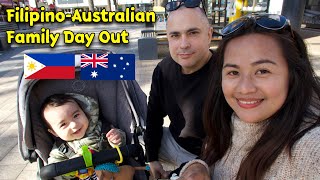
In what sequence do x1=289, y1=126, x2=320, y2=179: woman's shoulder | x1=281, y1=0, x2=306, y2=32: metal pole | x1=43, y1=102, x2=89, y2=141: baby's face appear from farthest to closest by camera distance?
x1=281, y1=0, x2=306, y2=32: metal pole, x1=43, y1=102, x2=89, y2=141: baby's face, x1=289, y1=126, x2=320, y2=179: woman's shoulder

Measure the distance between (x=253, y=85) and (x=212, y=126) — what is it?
1.32ft

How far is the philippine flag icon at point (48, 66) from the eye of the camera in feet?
5.65

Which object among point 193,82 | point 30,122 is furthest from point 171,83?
point 30,122

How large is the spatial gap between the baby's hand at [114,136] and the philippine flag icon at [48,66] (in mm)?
514

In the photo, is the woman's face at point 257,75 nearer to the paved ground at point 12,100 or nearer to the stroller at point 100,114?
the paved ground at point 12,100

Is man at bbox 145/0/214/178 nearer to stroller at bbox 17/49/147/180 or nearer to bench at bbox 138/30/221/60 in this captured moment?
stroller at bbox 17/49/147/180

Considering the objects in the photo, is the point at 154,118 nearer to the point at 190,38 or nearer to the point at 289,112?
the point at 190,38

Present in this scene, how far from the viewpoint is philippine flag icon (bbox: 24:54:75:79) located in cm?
172

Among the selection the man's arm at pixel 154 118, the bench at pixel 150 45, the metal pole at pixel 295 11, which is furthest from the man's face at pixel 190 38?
the bench at pixel 150 45

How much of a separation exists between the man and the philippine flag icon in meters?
0.63

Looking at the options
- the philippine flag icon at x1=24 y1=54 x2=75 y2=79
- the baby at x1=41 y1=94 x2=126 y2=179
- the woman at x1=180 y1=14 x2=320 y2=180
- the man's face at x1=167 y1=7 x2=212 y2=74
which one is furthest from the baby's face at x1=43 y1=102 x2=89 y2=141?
the woman at x1=180 y1=14 x2=320 y2=180

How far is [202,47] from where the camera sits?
176 centimetres

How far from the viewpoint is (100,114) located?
226cm

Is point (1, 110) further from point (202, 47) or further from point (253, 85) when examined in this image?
point (253, 85)
